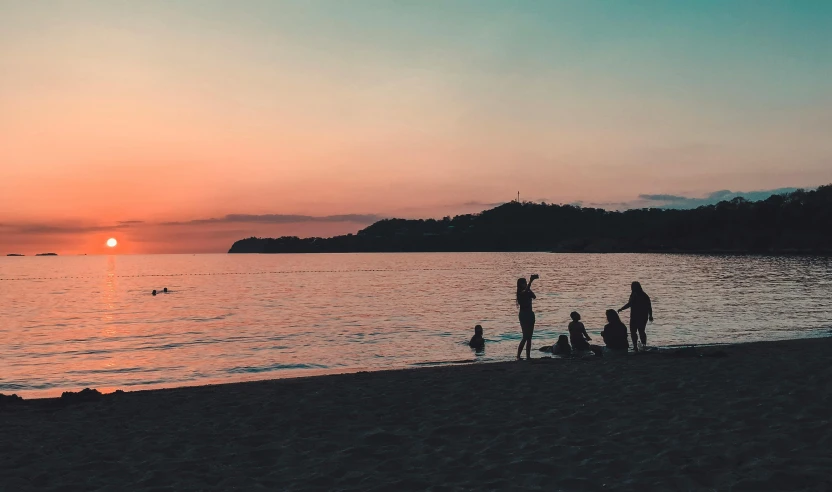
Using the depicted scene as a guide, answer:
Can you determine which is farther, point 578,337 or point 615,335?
point 578,337

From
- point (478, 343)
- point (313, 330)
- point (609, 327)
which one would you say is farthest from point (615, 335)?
point (313, 330)

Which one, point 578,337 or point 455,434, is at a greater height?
point 455,434

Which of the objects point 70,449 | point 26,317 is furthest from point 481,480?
point 26,317

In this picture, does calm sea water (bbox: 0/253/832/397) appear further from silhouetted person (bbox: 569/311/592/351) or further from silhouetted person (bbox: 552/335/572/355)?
silhouetted person (bbox: 569/311/592/351)

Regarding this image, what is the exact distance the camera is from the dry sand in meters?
7.05

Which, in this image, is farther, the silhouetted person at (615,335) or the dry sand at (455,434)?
the silhouetted person at (615,335)

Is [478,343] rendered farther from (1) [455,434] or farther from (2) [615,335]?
(1) [455,434]

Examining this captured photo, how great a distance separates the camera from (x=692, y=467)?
278 inches

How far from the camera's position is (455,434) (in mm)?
8992

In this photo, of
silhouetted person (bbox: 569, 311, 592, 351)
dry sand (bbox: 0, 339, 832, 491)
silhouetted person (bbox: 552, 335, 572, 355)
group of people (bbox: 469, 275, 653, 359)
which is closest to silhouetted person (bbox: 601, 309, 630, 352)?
group of people (bbox: 469, 275, 653, 359)

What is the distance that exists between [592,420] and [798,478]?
3235mm

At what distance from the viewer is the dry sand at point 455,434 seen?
278 inches

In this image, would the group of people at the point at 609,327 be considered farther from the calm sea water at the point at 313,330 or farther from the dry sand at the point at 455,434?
the dry sand at the point at 455,434

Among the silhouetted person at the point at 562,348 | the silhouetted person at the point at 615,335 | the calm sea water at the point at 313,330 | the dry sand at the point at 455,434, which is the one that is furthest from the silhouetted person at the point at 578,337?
the dry sand at the point at 455,434
